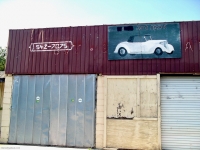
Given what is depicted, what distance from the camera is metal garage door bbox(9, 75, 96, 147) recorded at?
29.8 ft

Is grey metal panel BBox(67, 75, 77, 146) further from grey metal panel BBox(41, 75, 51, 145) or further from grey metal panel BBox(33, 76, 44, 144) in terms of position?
grey metal panel BBox(33, 76, 44, 144)

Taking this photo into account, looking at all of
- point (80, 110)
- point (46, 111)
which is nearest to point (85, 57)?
point (80, 110)

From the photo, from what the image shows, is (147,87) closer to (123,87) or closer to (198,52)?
(123,87)

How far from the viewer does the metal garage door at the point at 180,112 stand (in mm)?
8500

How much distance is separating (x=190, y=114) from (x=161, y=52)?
2999mm

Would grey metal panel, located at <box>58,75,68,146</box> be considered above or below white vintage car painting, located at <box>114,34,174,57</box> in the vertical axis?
below

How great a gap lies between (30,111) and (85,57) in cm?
373

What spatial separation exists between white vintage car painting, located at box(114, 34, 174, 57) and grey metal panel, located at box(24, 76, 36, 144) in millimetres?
4447

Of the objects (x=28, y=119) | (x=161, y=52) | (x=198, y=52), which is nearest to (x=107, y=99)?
(x=161, y=52)

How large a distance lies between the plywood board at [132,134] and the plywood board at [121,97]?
0.35 meters

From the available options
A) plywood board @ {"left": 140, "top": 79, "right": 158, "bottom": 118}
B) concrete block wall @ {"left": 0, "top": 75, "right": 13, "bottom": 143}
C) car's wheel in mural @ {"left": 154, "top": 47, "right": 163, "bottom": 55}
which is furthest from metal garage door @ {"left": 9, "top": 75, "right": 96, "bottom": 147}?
car's wheel in mural @ {"left": 154, "top": 47, "right": 163, "bottom": 55}

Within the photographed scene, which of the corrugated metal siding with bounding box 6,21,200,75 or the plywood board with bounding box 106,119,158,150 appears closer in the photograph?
the plywood board with bounding box 106,119,158,150

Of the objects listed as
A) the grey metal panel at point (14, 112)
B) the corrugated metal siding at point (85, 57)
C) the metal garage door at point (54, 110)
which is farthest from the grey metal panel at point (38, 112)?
the grey metal panel at point (14, 112)

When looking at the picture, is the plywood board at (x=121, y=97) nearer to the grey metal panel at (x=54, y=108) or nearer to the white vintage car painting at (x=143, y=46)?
the white vintage car painting at (x=143, y=46)
